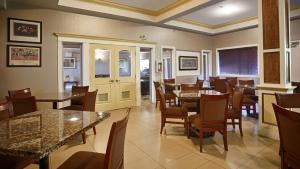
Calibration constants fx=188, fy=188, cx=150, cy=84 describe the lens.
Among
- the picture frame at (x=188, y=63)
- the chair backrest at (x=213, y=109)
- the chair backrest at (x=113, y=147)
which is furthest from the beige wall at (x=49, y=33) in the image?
the chair backrest at (x=113, y=147)

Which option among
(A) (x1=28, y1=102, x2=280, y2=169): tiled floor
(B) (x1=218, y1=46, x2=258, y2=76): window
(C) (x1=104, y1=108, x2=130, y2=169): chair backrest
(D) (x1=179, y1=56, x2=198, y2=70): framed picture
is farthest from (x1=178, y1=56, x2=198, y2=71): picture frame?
(C) (x1=104, y1=108, x2=130, y2=169): chair backrest

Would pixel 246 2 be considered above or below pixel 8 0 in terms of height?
above

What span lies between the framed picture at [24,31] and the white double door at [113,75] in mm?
1393

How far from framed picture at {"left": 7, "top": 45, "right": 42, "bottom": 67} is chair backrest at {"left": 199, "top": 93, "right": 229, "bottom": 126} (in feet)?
13.7

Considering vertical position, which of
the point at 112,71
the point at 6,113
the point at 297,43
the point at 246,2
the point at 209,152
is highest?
the point at 246,2

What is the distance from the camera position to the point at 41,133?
Result: 3.75 ft

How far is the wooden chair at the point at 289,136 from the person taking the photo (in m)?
1.37

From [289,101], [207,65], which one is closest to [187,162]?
[289,101]

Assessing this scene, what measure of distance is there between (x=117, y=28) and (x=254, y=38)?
5.21m

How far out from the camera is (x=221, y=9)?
5.90m

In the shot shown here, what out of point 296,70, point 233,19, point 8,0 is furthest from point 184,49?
point 8,0

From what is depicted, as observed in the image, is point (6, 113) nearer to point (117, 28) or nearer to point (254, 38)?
point (117, 28)

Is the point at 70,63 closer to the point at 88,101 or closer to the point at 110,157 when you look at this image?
the point at 88,101

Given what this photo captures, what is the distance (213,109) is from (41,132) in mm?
2244
